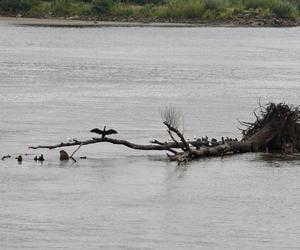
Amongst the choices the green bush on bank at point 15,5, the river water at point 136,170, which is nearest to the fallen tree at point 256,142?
the river water at point 136,170

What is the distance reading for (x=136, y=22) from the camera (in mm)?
107812

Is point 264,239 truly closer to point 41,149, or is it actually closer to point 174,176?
point 174,176

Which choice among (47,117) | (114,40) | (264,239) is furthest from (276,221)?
(114,40)

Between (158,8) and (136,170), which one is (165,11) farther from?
(136,170)

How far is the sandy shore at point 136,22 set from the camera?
338 feet

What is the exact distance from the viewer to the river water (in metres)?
20.4

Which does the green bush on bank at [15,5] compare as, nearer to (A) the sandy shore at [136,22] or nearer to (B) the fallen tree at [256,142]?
(A) the sandy shore at [136,22]

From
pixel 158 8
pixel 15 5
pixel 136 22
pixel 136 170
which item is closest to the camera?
pixel 136 170

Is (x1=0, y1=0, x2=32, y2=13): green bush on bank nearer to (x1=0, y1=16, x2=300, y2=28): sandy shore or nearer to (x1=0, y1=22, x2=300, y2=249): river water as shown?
(x1=0, y1=16, x2=300, y2=28): sandy shore

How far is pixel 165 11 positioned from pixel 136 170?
86664 millimetres

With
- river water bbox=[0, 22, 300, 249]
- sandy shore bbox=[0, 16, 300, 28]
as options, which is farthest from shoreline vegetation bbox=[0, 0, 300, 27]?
river water bbox=[0, 22, 300, 249]

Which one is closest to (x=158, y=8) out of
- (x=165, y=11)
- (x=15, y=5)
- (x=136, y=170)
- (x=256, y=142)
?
(x=165, y=11)

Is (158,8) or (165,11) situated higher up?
(158,8)

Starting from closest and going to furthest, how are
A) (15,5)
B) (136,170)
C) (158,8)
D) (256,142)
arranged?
(136,170)
(256,142)
(15,5)
(158,8)
